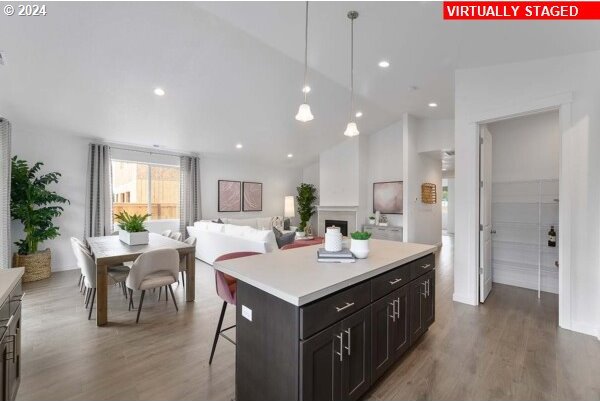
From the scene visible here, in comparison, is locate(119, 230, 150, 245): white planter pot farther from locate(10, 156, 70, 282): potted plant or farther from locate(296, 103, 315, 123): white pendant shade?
locate(296, 103, 315, 123): white pendant shade

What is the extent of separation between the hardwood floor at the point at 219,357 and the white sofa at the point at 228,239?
43.9 inches

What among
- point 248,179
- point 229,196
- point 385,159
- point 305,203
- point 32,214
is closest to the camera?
point 32,214

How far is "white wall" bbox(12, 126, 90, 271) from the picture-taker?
454 cm

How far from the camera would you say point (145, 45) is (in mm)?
3078

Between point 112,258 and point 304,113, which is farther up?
point 304,113

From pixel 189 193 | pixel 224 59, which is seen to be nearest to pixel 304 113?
pixel 224 59

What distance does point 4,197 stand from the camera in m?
3.82

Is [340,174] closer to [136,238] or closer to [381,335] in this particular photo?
[136,238]

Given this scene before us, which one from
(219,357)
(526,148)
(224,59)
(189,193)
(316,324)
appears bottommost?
(219,357)

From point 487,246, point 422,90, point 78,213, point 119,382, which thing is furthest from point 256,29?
point 78,213

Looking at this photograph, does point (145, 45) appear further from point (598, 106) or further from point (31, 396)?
point (598, 106)

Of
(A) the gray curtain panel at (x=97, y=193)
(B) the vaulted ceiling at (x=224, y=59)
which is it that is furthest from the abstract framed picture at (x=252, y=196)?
(A) the gray curtain panel at (x=97, y=193)

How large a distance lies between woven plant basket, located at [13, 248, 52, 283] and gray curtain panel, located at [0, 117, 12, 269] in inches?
8.0

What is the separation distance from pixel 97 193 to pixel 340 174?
5.72m
